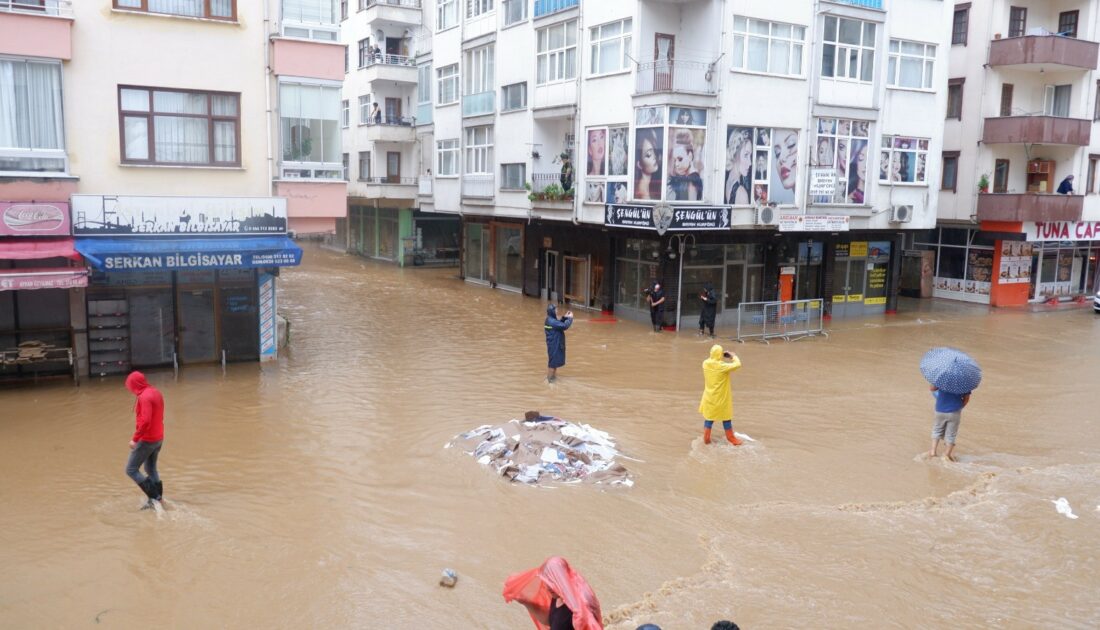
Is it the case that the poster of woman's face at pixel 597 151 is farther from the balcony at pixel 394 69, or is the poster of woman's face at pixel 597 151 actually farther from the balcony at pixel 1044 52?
the balcony at pixel 394 69

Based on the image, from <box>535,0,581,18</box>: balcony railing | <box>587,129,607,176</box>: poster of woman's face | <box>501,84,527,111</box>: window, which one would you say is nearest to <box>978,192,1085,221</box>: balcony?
<box>587,129,607,176</box>: poster of woman's face

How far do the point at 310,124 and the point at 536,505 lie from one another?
10850 millimetres

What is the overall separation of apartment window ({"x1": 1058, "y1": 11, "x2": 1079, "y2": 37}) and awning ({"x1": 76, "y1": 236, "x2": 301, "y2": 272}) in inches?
1119

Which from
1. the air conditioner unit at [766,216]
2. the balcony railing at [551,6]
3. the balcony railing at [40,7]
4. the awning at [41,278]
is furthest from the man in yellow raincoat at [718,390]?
the balcony railing at [551,6]

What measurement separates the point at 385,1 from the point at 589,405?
29.7m

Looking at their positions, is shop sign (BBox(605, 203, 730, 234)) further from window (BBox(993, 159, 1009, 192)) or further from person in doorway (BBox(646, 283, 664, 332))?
window (BBox(993, 159, 1009, 192))

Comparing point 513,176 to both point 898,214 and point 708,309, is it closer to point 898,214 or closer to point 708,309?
point 708,309

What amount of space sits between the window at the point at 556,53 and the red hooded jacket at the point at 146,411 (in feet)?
60.4

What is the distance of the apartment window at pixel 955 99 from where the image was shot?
99.4ft

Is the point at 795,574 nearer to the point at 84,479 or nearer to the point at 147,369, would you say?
the point at 84,479

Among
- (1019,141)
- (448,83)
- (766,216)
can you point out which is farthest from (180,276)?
(1019,141)

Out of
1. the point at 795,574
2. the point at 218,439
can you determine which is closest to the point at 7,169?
the point at 218,439

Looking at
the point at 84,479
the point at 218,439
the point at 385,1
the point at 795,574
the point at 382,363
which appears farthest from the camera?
the point at 385,1

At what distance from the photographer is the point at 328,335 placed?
22.0m
